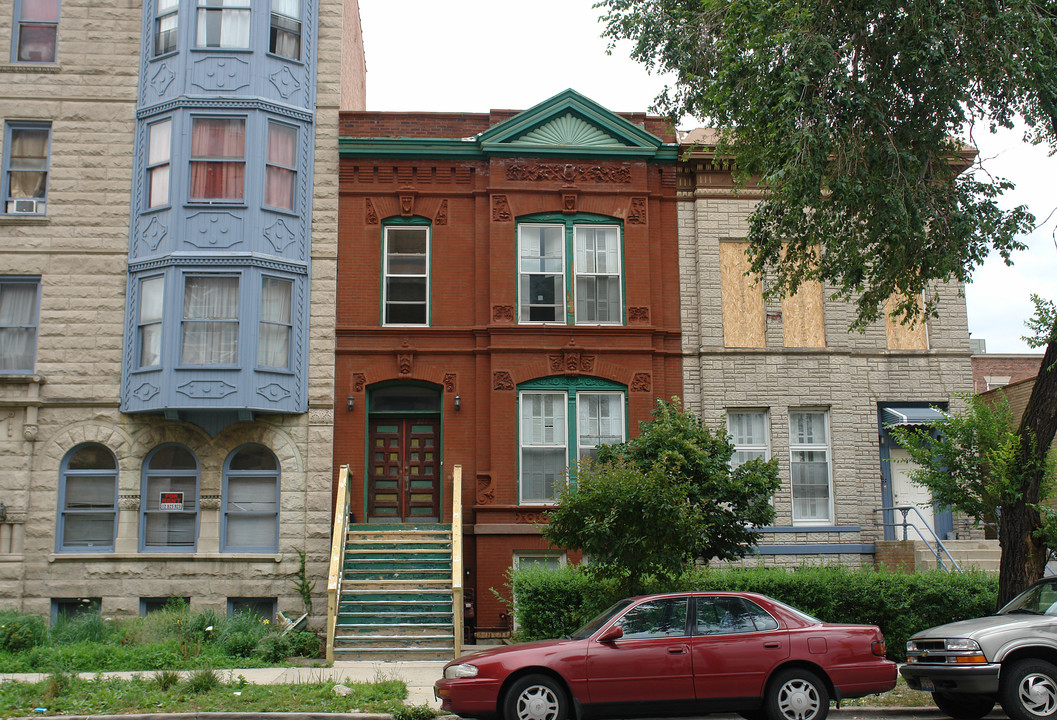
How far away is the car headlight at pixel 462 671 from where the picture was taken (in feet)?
32.6

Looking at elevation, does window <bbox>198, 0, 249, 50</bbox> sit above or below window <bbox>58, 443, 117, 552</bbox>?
above

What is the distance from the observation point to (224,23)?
61.5 ft

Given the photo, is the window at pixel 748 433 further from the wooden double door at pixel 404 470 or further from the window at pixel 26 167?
the window at pixel 26 167

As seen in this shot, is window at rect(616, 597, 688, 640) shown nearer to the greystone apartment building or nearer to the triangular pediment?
the greystone apartment building

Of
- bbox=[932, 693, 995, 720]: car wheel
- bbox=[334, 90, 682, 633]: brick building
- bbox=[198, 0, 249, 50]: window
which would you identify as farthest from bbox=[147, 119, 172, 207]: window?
bbox=[932, 693, 995, 720]: car wheel

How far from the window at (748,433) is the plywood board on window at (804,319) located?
65.4 inches

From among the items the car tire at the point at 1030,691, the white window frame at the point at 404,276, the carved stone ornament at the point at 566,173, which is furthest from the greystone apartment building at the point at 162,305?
the car tire at the point at 1030,691

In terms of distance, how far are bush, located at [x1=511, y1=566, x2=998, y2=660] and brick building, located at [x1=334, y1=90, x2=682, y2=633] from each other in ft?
11.9

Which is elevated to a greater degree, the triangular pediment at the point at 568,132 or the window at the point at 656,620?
the triangular pediment at the point at 568,132

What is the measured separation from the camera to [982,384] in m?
38.3

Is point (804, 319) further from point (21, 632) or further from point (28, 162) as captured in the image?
point (28, 162)

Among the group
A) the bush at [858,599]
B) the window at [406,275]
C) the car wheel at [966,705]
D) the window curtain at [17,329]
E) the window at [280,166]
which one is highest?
the window at [280,166]

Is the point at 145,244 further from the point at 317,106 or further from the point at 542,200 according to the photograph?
the point at 542,200

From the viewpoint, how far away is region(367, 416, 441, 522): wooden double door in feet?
61.8
